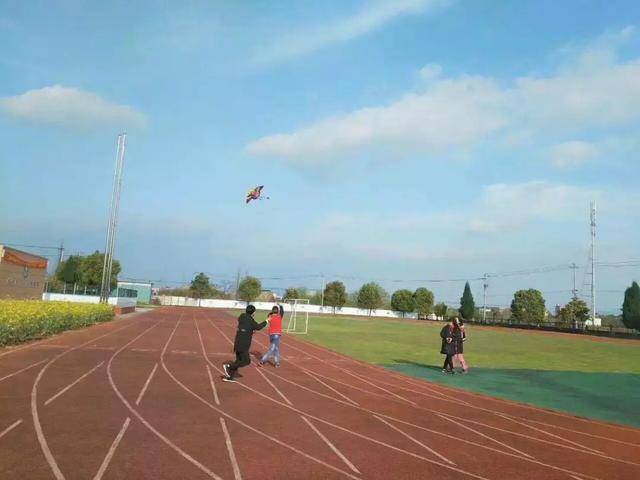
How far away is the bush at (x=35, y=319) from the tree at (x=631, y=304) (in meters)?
56.5

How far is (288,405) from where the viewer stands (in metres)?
9.83

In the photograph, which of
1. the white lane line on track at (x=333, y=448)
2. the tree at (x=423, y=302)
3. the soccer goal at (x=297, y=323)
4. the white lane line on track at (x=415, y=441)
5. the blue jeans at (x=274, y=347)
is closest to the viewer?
the white lane line on track at (x=333, y=448)

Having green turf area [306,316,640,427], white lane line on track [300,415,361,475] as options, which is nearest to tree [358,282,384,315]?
green turf area [306,316,640,427]

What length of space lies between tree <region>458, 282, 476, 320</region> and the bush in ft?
248

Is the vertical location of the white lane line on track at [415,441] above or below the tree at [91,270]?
below

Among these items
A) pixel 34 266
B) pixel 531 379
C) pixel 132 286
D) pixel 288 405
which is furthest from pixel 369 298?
pixel 288 405

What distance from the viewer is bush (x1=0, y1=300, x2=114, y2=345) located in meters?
15.8

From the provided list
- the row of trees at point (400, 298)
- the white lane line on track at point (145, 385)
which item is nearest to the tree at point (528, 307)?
the row of trees at point (400, 298)

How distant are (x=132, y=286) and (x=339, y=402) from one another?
313 ft

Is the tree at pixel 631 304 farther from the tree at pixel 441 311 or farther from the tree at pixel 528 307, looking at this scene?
the tree at pixel 441 311

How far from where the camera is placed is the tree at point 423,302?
9809 cm

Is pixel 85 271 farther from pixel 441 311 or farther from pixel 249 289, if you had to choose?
pixel 441 311

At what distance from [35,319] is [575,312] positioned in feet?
203

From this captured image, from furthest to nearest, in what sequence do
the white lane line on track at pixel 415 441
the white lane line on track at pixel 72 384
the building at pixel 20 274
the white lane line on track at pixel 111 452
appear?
the building at pixel 20 274 < the white lane line on track at pixel 72 384 < the white lane line on track at pixel 415 441 < the white lane line on track at pixel 111 452
